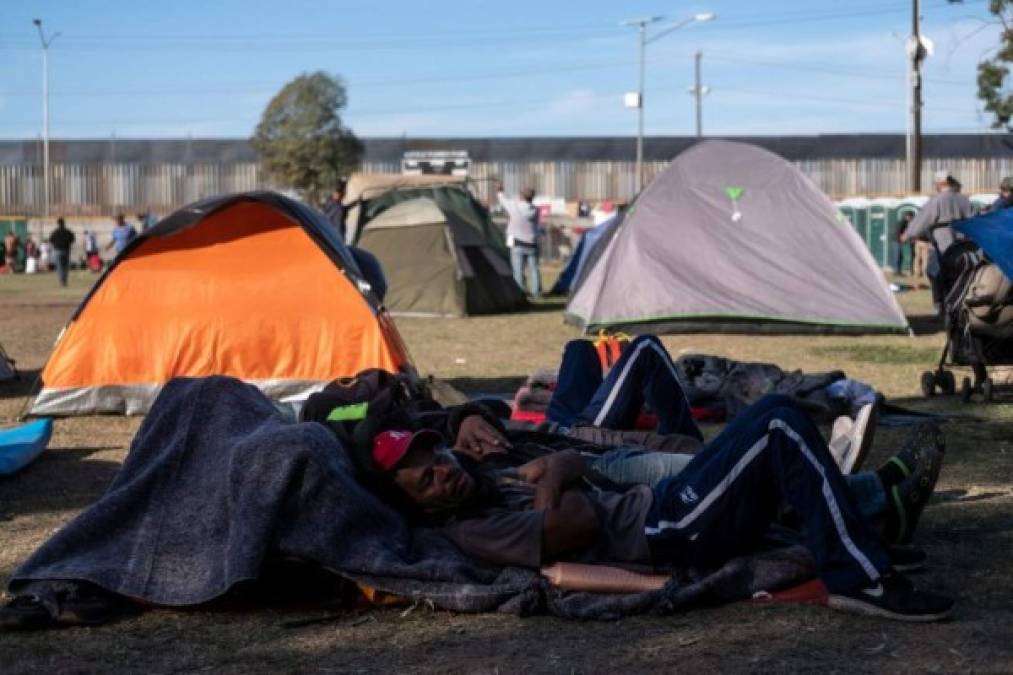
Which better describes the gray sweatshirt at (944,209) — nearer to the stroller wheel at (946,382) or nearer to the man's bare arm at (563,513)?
the stroller wheel at (946,382)

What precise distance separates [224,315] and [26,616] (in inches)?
246

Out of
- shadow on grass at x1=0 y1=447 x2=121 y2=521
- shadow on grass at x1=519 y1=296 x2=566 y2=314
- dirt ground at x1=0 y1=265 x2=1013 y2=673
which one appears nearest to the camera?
dirt ground at x1=0 y1=265 x2=1013 y2=673

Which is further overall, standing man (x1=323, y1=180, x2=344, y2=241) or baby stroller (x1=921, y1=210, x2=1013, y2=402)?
standing man (x1=323, y1=180, x2=344, y2=241)

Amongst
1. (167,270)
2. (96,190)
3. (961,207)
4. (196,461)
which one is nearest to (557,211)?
(96,190)

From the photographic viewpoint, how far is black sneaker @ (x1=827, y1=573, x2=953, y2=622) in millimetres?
5141

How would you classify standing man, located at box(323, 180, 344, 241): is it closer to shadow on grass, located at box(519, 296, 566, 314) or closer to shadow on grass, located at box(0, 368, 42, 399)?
shadow on grass, located at box(519, 296, 566, 314)

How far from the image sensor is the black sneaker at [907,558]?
5.91 metres

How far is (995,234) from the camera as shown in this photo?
10867mm

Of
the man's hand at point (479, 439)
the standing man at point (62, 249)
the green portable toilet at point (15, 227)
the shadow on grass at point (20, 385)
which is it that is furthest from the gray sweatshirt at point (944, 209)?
the green portable toilet at point (15, 227)

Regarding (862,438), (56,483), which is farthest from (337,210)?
(862,438)

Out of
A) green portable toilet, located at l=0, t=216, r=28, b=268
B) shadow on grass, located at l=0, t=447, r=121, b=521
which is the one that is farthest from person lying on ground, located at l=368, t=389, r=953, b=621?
green portable toilet, located at l=0, t=216, r=28, b=268

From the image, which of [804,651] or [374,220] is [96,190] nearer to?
[374,220]

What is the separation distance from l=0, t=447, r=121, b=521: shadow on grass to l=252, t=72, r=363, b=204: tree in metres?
45.1

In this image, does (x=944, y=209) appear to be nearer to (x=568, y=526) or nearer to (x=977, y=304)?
(x=977, y=304)
